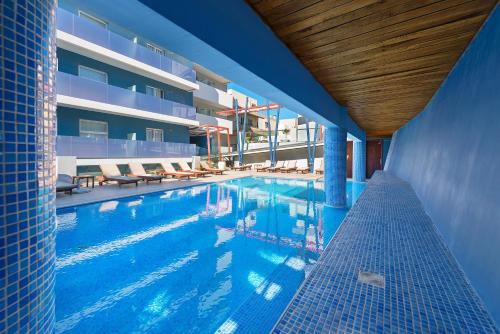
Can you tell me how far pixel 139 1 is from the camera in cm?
149

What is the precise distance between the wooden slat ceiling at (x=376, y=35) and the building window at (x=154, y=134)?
13.8m

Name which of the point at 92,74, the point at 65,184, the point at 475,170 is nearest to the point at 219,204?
the point at 65,184

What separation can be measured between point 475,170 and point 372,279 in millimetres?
1674

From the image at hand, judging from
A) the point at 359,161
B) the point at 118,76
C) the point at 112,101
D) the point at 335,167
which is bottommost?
the point at 335,167

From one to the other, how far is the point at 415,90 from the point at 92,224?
8873 millimetres

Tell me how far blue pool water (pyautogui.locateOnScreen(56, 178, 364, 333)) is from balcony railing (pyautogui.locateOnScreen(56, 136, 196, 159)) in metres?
5.18

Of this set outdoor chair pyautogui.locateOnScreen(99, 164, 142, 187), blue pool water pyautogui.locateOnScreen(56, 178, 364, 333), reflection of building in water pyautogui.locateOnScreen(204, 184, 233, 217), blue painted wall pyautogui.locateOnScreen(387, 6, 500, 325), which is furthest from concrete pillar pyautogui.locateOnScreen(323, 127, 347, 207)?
outdoor chair pyautogui.locateOnScreen(99, 164, 142, 187)

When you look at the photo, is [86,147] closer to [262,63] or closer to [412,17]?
[262,63]

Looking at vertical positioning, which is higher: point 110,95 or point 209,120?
point 209,120

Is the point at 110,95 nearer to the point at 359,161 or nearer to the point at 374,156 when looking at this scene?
the point at 359,161

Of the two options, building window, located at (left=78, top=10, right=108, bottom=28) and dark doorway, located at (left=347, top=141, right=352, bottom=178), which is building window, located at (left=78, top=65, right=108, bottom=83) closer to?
building window, located at (left=78, top=10, right=108, bottom=28)

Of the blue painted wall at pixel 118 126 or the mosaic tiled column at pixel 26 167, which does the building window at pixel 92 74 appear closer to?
the blue painted wall at pixel 118 126

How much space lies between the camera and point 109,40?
12188 mm

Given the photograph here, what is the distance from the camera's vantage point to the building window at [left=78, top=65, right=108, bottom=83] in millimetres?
11852
